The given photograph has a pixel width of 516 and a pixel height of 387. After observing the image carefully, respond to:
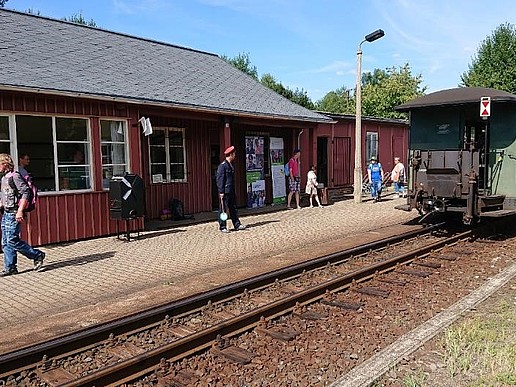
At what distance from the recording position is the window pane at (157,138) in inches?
545

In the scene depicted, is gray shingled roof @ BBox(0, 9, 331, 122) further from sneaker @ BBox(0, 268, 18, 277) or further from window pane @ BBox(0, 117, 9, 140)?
sneaker @ BBox(0, 268, 18, 277)

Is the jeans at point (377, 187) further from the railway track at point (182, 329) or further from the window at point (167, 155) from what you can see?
the railway track at point (182, 329)

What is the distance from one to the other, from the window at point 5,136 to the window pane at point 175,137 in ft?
17.8

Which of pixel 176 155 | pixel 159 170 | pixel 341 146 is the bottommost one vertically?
pixel 159 170

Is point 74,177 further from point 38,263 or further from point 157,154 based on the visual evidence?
point 157,154

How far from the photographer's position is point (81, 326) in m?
5.30

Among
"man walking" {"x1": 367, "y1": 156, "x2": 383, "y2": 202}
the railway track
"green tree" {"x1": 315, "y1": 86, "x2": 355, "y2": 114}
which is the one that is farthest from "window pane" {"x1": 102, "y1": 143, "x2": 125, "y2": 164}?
"green tree" {"x1": 315, "y1": 86, "x2": 355, "y2": 114}

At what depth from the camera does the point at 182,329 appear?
519 centimetres

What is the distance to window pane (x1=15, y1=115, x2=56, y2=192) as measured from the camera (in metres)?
9.60

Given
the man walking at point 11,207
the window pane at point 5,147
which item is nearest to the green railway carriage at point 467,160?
the man walking at point 11,207

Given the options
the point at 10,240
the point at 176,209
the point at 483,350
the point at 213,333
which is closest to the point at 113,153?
the point at 176,209

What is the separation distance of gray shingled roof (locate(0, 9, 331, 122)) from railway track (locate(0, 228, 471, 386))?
5.73 m

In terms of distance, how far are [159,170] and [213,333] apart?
32.1 feet

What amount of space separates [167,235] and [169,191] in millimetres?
3104
